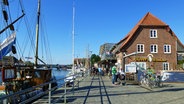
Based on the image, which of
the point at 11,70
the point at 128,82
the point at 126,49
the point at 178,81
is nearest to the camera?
the point at 11,70

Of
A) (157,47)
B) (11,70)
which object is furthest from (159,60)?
(11,70)

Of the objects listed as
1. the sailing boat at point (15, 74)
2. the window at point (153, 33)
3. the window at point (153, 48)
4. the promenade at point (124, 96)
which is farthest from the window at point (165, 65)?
the promenade at point (124, 96)

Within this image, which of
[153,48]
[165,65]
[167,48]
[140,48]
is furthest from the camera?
[167,48]

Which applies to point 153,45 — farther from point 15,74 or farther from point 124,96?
point 15,74

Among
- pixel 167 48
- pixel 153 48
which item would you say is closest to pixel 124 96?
pixel 153 48

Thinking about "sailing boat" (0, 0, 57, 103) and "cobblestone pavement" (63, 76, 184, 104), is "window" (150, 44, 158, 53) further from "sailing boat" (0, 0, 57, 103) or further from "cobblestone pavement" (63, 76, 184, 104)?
"cobblestone pavement" (63, 76, 184, 104)

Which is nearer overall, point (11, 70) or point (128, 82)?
point (11, 70)

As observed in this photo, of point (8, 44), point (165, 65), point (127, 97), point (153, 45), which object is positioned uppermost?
point (153, 45)

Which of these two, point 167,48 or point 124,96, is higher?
point 167,48

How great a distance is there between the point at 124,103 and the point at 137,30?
38811mm

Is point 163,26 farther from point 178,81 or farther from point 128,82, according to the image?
point 128,82

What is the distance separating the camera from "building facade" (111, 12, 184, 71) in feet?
164

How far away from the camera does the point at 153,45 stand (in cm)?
5119

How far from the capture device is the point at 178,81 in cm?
2872
